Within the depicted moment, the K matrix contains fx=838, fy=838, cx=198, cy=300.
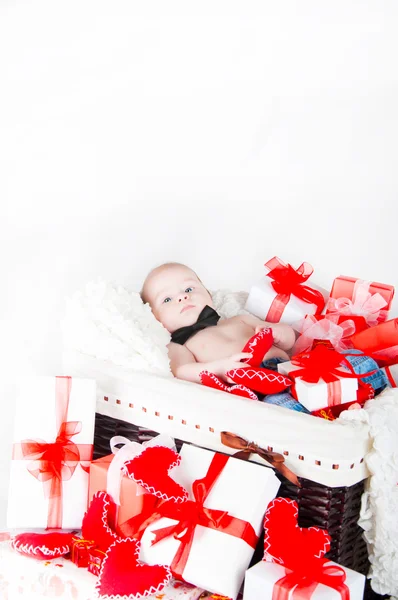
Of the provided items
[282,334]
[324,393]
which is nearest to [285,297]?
[282,334]

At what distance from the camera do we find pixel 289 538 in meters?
2.03

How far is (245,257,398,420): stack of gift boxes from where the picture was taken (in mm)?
2309

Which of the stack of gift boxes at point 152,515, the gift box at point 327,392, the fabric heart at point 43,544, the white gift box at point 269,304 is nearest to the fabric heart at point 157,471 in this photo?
the stack of gift boxes at point 152,515

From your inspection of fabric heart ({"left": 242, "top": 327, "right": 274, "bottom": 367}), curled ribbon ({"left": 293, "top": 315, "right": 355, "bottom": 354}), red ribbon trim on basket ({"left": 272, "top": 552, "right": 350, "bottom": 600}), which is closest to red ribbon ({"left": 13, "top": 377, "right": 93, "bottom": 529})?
fabric heart ({"left": 242, "top": 327, "right": 274, "bottom": 367})

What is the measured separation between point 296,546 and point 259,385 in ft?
1.69

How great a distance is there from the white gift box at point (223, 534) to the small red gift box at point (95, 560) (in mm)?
108

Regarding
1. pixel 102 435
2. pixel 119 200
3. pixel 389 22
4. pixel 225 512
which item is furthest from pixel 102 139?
pixel 225 512

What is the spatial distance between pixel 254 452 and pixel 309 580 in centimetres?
39

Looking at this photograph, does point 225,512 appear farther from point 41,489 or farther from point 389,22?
point 389,22

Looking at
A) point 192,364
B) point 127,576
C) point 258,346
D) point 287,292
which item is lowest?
point 127,576

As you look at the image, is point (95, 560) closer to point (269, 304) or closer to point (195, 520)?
point (195, 520)

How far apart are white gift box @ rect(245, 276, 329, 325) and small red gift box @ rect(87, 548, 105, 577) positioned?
1155 millimetres

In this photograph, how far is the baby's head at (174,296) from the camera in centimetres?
293

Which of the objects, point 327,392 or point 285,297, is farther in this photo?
point 285,297
